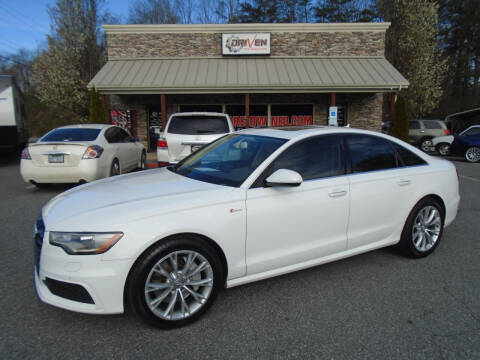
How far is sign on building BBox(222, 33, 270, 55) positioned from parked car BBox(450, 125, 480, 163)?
9.20 metres

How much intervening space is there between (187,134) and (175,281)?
5.65 meters

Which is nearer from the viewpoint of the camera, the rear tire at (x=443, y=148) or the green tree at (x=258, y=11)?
the rear tire at (x=443, y=148)

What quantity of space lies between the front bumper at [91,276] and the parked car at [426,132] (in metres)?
18.3

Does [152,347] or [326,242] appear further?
[326,242]

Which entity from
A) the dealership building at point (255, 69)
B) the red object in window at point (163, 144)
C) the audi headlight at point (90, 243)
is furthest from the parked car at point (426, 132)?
the audi headlight at point (90, 243)

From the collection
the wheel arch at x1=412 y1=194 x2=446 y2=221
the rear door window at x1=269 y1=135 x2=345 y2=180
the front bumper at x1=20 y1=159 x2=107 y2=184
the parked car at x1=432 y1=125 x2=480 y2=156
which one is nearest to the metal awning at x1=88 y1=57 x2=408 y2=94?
the parked car at x1=432 y1=125 x2=480 y2=156

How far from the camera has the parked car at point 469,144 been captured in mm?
14117

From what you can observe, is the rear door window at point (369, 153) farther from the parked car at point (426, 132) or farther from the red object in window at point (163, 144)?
the parked car at point (426, 132)

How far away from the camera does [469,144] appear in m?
14.2

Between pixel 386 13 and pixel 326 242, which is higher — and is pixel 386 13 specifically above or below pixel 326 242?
above

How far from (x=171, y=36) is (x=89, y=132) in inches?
408

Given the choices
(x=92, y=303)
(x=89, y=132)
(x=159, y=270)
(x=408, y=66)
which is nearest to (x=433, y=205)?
(x=159, y=270)

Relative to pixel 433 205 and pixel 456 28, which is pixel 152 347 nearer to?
pixel 433 205

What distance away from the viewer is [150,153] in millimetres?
17078
